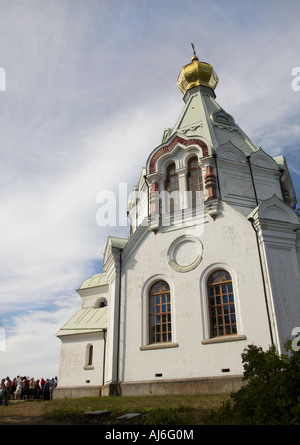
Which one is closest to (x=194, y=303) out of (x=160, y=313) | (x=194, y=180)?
(x=160, y=313)

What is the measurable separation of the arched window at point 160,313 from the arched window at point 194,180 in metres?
4.24

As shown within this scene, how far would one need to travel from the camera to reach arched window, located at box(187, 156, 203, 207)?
17.1m

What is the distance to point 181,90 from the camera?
25594mm

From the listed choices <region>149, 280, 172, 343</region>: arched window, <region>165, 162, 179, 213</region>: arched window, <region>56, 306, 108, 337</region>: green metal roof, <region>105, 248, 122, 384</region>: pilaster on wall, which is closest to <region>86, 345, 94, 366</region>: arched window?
<region>56, 306, 108, 337</region>: green metal roof

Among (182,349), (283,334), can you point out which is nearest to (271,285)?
(283,334)

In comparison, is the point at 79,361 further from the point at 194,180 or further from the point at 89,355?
the point at 194,180

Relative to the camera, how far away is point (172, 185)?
18094 millimetres

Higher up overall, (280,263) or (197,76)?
(197,76)

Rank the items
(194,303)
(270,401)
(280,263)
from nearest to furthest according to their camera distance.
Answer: (270,401), (280,263), (194,303)

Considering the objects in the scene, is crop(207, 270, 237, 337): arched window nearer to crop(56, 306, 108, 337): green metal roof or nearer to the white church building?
the white church building

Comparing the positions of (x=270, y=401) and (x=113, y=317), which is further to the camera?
(x=113, y=317)

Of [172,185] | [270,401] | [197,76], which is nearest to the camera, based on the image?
[270,401]

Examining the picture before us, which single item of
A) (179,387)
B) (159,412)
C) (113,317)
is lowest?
(159,412)

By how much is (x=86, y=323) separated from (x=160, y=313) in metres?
6.20
